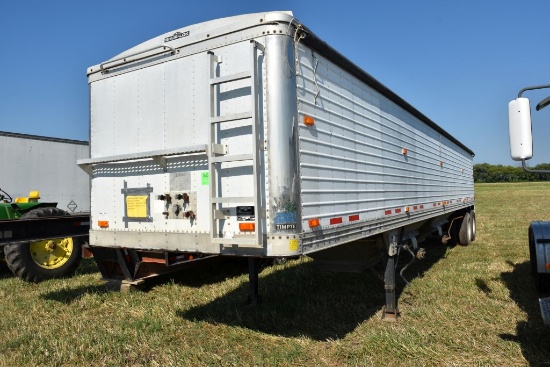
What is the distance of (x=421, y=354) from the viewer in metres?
4.18

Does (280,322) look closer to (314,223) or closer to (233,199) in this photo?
(314,223)

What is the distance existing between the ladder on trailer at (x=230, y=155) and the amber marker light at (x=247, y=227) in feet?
0.17

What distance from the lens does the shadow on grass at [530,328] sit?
4055mm

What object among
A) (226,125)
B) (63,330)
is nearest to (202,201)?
(226,125)

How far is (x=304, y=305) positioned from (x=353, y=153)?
7.46ft

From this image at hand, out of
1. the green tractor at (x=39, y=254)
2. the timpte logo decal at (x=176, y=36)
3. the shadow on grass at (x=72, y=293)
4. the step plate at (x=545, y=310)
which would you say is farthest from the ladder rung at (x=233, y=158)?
the green tractor at (x=39, y=254)

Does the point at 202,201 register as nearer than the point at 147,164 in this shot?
Yes

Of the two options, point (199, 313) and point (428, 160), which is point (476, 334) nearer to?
point (199, 313)

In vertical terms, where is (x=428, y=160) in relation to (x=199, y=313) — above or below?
above

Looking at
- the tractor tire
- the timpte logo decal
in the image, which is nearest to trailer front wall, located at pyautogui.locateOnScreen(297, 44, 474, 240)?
the timpte logo decal

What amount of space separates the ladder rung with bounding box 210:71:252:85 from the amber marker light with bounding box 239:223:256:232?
1.26 metres

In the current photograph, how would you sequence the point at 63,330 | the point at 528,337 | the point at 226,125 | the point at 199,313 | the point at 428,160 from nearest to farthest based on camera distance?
the point at 226,125, the point at 528,337, the point at 63,330, the point at 199,313, the point at 428,160

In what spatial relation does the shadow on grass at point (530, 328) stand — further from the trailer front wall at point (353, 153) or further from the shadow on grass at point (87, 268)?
the shadow on grass at point (87, 268)

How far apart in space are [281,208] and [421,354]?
2038 millimetres
